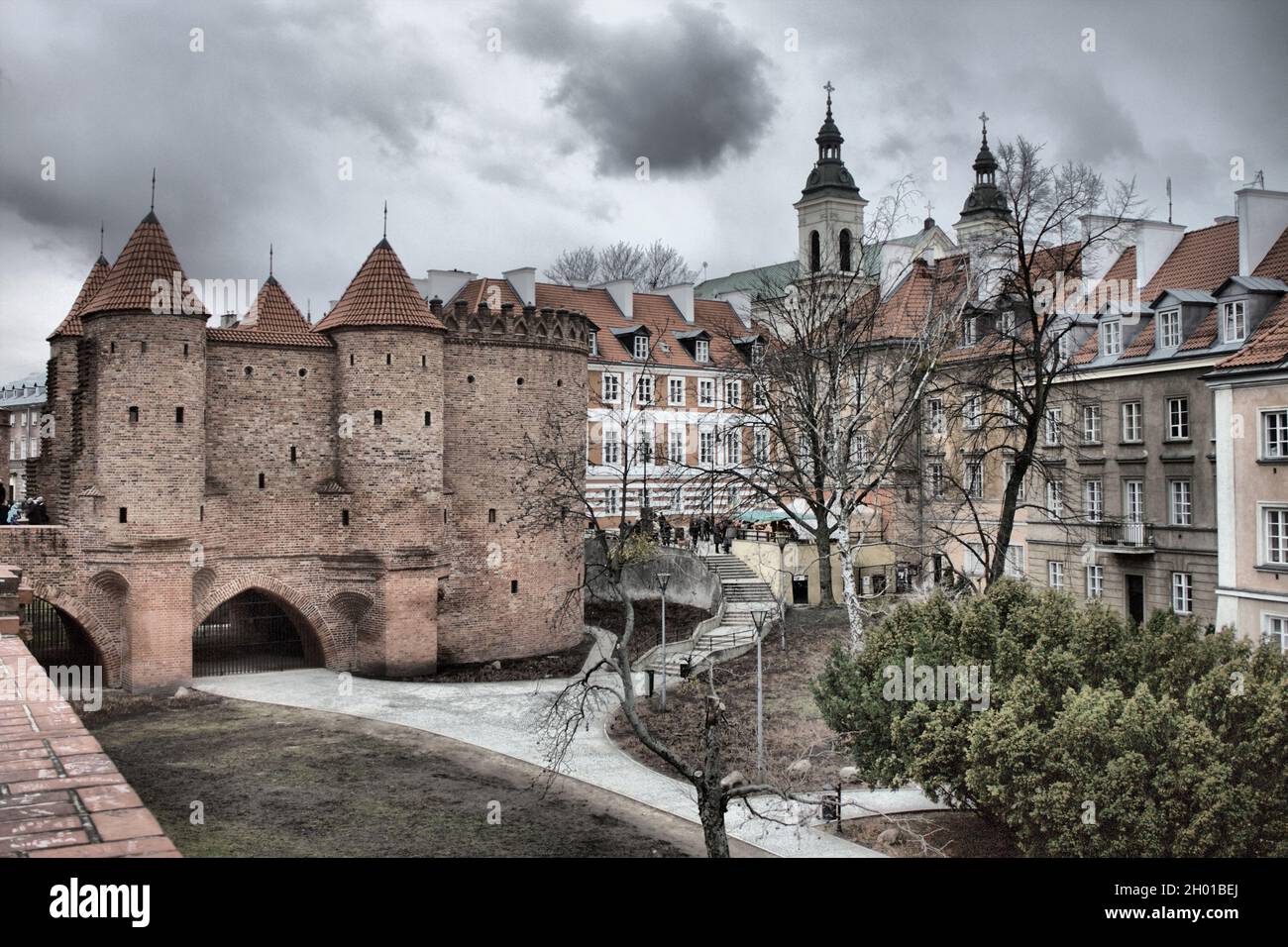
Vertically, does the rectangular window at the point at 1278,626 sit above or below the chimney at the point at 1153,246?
below

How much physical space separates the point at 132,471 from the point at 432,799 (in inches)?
563

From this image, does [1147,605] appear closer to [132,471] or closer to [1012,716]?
[1012,716]

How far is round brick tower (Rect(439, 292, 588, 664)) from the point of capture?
35156mm

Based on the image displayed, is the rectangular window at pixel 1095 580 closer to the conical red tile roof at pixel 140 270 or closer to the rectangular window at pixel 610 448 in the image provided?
the rectangular window at pixel 610 448

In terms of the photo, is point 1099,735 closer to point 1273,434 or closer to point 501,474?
point 1273,434

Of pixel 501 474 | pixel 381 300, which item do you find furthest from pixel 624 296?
pixel 381 300

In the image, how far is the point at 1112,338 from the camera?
33.4 m

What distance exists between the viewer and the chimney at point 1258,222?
1192 inches

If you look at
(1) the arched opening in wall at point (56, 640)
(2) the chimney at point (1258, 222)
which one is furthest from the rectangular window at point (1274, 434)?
(1) the arched opening in wall at point (56, 640)

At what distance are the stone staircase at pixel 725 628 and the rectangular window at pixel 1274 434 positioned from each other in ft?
36.6

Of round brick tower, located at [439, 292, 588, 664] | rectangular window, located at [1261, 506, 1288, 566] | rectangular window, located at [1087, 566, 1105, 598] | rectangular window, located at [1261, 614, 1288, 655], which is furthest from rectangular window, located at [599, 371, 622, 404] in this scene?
rectangular window, located at [1261, 614, 1288, 655]

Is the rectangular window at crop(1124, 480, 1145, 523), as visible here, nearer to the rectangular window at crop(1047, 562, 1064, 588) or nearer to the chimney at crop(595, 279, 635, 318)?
the rectangular window at crop(1047, 562, 1064, 588)

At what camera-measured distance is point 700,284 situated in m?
76.0
